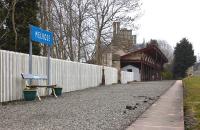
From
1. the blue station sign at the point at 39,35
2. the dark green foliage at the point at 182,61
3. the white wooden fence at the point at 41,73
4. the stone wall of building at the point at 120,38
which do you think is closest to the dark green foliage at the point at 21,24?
the white wooden fence at the point at 41,73

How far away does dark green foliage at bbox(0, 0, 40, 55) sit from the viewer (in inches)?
905

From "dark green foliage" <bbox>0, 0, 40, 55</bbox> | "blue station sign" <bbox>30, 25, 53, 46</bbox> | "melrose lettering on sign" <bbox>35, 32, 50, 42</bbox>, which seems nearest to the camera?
"blue station sign" <bbox>30, 25, 53, 46</bbox>

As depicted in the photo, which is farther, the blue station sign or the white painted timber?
the blue station sign

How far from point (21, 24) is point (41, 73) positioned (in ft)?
18.9

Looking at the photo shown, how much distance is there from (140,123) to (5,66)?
681cm

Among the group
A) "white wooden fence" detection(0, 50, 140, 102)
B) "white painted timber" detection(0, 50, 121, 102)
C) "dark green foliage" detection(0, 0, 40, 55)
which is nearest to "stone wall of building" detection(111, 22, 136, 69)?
"white wooden fence" detection(0, 50, 140, 102)

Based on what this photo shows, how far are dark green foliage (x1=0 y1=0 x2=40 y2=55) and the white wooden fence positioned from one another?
2430 millimetres

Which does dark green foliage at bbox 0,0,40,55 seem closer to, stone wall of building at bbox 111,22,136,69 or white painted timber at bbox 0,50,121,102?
white painted timber at bbox 0,50,121,102

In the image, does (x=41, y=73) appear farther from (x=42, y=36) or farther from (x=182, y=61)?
(x=182, y=61)

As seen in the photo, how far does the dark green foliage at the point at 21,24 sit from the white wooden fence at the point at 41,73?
7.97 ft

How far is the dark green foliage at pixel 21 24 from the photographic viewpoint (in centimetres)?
2299

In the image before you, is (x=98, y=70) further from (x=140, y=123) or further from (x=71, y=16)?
(x=140, y=123)

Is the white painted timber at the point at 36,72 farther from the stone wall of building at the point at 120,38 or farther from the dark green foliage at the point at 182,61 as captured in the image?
the dark green foliage at the point at 182,61

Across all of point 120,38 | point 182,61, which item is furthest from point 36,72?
point 182,61
